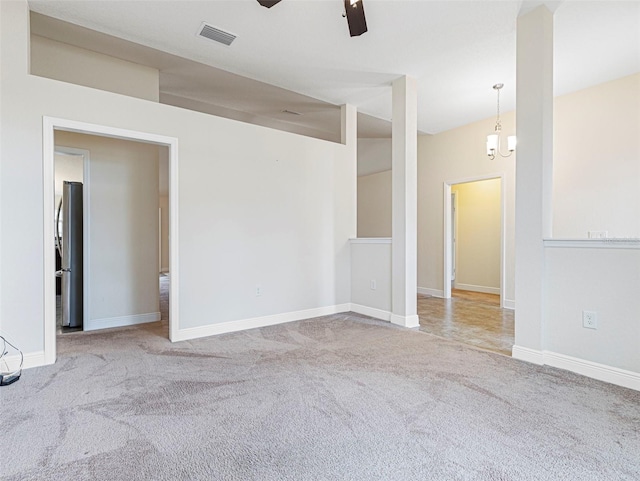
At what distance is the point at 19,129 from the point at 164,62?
1845mm

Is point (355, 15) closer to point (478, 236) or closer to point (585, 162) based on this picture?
point (585, 162)

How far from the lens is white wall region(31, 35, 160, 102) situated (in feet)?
11.7

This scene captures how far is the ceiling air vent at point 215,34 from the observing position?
3.21 meters

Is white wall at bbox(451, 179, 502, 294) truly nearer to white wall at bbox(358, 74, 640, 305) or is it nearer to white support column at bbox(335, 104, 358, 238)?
white wall at bbox(358, 74, 640, 305)

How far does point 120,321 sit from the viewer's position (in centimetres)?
416

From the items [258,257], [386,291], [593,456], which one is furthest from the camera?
[386,291]

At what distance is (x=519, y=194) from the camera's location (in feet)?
9.76

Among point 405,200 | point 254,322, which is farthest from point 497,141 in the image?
point 254,322

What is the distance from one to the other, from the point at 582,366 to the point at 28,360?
438cm

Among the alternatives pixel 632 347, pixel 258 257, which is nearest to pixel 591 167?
pixel 632 347

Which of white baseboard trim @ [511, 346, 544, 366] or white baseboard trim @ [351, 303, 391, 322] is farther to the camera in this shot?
white baseboard trim @ [351, 303, 391, 322]

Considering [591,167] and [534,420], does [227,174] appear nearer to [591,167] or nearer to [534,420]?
[534,420]

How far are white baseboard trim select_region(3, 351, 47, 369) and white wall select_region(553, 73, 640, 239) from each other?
5.66 m

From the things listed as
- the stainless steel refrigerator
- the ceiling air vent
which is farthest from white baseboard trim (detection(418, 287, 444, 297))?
the stainless steel refrigerator
